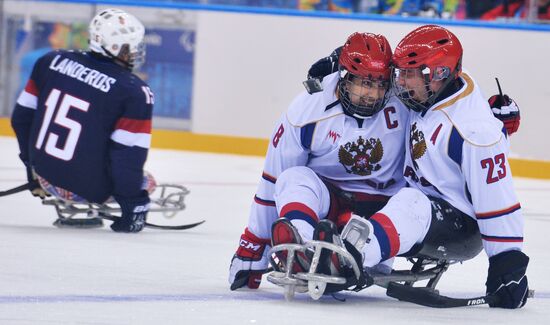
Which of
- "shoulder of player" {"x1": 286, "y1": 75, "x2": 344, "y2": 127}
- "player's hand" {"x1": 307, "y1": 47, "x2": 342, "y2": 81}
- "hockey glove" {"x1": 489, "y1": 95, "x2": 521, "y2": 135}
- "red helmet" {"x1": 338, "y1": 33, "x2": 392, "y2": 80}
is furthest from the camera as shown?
"player's hand" {"x1": 307, "y1": 47, "x2": 342, "y2": 81}

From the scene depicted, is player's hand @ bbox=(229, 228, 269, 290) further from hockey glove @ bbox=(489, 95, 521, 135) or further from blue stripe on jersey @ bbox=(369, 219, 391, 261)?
hockey glove @ bbox=(489, 95, 521, 135)

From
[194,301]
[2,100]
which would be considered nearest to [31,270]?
[194,301]

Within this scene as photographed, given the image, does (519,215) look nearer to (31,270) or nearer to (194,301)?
(194,301)

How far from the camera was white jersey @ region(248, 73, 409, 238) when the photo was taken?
3.75 metres

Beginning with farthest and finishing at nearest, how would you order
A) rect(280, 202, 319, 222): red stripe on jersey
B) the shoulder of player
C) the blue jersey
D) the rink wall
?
1. the rink wall
2. the blue jersey
3. the shoulder of player
4. rect(280, 202, 319, 222): red stripe on jersey

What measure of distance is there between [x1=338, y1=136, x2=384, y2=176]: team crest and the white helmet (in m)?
1.84

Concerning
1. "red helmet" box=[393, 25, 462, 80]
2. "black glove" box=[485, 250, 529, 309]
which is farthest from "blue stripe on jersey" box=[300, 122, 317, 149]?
"black glove" box=[485, 250, 529, 309]

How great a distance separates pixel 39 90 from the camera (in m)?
5.37

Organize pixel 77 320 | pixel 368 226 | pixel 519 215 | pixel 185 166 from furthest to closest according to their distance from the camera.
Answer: pixel 185 166
pixel 519 215
pixel 368 226
pixel 77 320

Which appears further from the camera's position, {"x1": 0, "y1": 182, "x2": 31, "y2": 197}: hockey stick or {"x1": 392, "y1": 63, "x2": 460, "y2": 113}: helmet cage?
{"x1": 0, "y1": 182, "x2": 31, "y2": 197}: hockey stick

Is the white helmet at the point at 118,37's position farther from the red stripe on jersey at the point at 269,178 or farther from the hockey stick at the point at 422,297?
the hockey stick at the point at 422,297

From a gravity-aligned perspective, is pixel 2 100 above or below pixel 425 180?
below

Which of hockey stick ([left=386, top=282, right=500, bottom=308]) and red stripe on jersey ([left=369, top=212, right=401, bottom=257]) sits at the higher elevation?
red stripe on jersey ([left=369, top=212, right=401, bottom=257])

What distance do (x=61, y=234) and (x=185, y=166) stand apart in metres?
3.58
